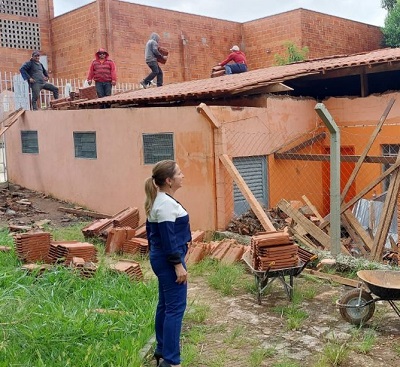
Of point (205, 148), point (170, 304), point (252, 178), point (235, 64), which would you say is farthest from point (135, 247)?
point (235, 64)

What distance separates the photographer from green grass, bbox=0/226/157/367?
160 inches

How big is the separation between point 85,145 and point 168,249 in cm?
916

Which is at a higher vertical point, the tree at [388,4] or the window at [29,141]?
the tree at [388,4]

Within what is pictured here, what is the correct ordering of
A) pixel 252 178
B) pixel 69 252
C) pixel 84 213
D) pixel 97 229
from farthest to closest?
1. pixel 84 213
2. pixel 252 178
3. pixel 97 229
4. pixel 69 252

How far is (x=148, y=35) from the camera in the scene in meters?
24.0

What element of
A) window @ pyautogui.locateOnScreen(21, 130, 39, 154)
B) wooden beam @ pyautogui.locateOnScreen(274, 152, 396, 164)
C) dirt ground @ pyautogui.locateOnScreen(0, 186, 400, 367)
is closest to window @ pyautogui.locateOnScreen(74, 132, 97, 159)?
window @ pyautogui.locateOnScreen(21, 130, 39, 154)

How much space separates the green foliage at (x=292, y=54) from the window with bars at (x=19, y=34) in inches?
459

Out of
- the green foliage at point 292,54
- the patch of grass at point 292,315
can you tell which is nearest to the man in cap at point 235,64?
the green foliage at point 292,54

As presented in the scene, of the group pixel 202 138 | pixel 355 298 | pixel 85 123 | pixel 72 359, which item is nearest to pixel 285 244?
pixel 355 298

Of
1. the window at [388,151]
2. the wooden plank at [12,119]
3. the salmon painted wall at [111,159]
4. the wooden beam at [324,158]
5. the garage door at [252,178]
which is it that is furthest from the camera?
the wooden plank at [12,119]

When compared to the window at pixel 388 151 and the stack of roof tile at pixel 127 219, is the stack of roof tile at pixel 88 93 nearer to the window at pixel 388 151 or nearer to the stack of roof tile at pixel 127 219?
the stack of roof tile at pixel 127 219

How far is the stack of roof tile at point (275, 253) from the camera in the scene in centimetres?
593

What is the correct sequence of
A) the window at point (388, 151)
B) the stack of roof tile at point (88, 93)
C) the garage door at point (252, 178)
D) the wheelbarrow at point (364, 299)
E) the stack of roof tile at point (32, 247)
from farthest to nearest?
the stack of roof tile at point (88, 93), the window at point (388, 151), the garage door at point (252, 178), the stack of roof tile at point (32, 247), the wheelbarrow at point (364, 299)

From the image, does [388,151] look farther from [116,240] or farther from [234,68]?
[116,240]
